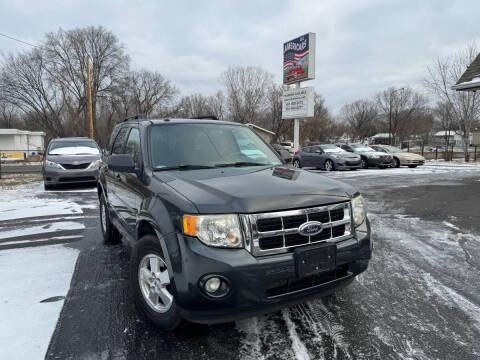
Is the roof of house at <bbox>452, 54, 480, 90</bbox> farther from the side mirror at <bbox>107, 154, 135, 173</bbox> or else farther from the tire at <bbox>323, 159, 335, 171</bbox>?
the side mirror at <bbox>107, 154, 135, 173</bbox>

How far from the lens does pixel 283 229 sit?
2385 mm

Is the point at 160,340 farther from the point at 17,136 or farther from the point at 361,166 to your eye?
the point at 17,136

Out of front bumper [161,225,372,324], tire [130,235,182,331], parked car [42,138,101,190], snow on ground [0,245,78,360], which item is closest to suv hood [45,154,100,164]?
parked car [42,138,101,190]

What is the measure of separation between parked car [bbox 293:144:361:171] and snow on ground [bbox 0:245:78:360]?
15.2 m

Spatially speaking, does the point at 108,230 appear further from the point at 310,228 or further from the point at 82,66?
the point at 82,66

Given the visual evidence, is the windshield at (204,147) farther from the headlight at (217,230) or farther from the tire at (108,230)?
the tire at (108,230)

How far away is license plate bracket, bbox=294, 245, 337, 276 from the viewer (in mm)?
2373

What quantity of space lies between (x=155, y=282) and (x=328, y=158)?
54.3ft

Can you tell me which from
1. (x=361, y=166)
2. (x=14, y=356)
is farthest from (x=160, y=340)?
(x=361, y=166)

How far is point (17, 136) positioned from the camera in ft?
139

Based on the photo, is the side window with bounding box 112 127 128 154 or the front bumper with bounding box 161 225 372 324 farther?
the side window with bounding box 112 127 128 154

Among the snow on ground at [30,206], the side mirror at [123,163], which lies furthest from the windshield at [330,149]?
the side mirror at [123,163]

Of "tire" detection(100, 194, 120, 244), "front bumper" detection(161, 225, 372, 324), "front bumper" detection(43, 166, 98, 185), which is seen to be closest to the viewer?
"front bumper" detection(161, 225, 372, 324)

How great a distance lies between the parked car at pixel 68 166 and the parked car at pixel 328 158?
1192cm
